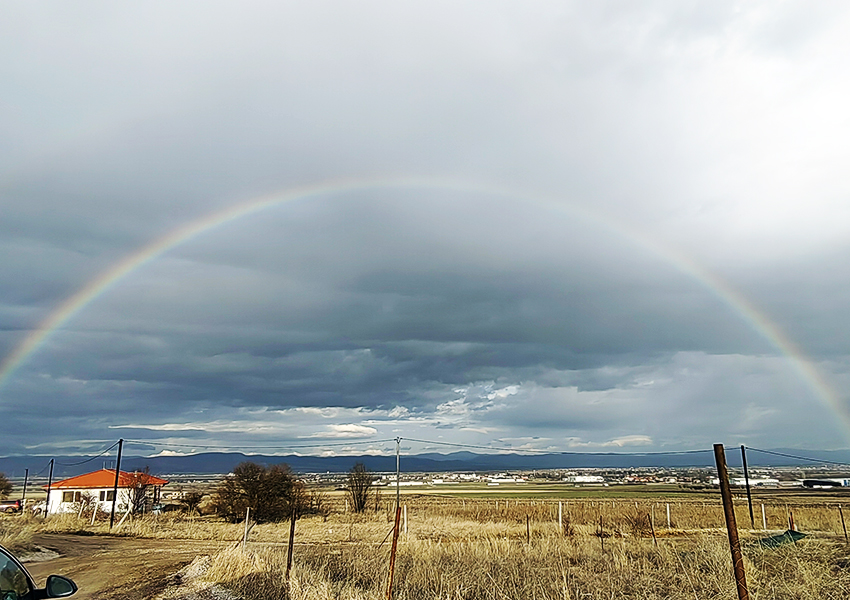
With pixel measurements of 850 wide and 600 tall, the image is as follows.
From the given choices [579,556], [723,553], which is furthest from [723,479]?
[579,556]

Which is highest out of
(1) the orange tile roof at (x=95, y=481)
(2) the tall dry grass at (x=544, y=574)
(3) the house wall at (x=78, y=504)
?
(1) the orange tile roof at (x=95, y=481)

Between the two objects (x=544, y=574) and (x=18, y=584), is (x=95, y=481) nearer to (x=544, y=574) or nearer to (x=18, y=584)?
(x=544, y=574)

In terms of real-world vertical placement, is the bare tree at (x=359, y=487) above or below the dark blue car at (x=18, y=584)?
below

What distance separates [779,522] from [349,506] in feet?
118

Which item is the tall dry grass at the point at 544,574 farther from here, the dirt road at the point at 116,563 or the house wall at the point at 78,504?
the house wall at the point at 78,504

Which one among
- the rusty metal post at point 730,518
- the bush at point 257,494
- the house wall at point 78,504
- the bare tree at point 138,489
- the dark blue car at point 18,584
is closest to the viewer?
the dark blue car at point 18,584

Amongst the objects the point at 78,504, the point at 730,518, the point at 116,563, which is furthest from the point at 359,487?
the point at 730,518

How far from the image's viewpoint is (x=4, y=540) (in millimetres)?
24875

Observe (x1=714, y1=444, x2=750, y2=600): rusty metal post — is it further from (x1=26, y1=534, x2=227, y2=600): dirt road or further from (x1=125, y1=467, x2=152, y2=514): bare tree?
(x1=125, y1=467, x2=152, y2=514): bare tree

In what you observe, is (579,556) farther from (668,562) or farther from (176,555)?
(176,555)

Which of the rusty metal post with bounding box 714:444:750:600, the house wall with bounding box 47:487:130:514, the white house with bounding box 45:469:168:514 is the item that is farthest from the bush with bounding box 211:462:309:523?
the rusty metal post with bounding box 714:444:750:600

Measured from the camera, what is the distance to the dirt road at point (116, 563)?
1619cm

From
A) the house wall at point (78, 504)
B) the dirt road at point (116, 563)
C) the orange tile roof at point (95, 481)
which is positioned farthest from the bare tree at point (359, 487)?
the dirt road at point (116, 563)

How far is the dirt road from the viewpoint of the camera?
16.2 metres
